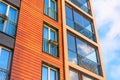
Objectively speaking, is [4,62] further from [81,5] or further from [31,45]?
[81,5]

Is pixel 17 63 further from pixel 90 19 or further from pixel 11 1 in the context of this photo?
pixel 90 19

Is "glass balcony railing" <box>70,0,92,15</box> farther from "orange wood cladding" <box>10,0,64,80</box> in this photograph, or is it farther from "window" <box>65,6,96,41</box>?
"orange wood cladding" <box>10,0,64,80</box>

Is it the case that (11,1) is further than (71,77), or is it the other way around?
(71,77)

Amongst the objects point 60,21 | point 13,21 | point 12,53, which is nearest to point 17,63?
point 12,53

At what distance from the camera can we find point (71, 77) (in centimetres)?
1697

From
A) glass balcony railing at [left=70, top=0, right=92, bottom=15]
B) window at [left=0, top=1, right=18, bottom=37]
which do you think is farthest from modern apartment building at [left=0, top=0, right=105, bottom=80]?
glass balcony railing at [left=70, top=0, right=92, bottom=15]

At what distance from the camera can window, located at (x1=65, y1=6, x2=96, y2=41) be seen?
817 inches

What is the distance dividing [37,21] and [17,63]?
4.27m

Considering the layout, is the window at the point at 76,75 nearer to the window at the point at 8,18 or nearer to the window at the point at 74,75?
the window at the point at 74,75

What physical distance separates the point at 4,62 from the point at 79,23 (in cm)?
1038

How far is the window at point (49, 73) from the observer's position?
15105mm

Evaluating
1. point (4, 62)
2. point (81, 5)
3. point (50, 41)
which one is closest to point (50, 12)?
point (50, 41)

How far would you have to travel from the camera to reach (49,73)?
50.6ft

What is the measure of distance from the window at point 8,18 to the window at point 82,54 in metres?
5.20
